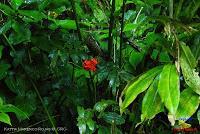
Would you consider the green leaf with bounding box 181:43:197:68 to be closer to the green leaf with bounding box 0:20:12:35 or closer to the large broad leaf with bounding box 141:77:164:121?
the large broad leaf with bounding box 141:77:164:121

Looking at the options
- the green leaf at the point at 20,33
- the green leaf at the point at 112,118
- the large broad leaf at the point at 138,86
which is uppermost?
the green leaf at the point at 20,33

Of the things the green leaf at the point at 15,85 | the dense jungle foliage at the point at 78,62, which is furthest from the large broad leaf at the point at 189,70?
the green leaf at the point at 15,85

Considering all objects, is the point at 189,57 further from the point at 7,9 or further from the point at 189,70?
the point at 7,9

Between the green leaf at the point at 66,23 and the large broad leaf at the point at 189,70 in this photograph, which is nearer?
the large broad leaf at the point at 189,70

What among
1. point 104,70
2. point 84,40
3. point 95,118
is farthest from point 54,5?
point 95,118

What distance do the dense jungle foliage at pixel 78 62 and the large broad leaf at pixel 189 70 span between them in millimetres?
152

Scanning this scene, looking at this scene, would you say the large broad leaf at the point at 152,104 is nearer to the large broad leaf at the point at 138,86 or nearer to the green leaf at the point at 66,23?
the large broad leaf at the point at 138,86

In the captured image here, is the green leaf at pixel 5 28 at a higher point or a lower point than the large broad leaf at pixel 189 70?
higher

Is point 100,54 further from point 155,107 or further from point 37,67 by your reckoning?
point 155,107

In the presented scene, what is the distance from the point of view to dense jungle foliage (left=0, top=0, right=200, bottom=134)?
115cm

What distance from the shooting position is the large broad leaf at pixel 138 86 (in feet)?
2.83

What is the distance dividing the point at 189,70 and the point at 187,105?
9cm

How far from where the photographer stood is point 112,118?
46.2 inches

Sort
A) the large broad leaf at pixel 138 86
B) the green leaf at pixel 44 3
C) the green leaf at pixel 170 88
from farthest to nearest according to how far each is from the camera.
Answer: the green leaf at pixel 44 3, the large broad leaf at pixel 138 86, the green leaf at pixel 170 88
